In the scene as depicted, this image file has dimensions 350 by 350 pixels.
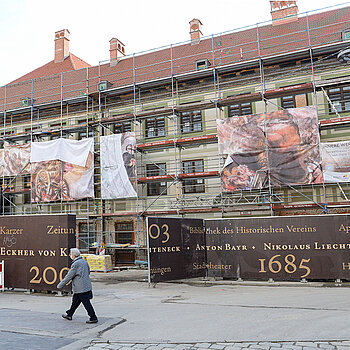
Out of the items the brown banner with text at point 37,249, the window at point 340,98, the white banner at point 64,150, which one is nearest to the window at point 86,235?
the white banner at point 64,150

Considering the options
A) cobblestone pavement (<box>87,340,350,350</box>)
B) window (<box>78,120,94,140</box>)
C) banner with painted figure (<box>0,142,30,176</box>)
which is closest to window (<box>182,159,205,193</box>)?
window (<box>78,120,94,140</box>)

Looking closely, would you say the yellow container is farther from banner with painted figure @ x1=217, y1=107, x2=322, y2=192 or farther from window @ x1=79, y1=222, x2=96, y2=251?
banner with painted figure @ x1=217, y1=107, x2=322, y2=192

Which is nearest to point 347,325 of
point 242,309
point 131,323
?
point 242,309

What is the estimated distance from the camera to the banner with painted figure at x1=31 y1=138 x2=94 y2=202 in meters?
24.0

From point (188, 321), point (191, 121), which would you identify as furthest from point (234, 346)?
point (191, 121)

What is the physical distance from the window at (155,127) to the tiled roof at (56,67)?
1005 cm

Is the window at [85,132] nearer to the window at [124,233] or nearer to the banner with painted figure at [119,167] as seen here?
the banner with painted figure at [119,167]


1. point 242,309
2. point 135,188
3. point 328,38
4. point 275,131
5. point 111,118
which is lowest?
Answer: point 242,309

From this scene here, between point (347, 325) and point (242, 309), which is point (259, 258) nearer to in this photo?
point (242, 309)

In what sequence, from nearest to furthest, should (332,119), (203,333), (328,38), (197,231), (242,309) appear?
(203,333) < (242,309) < (197,231) < (332,119) < (328,38)

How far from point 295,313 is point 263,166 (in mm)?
12098

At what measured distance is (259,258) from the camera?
14227mm

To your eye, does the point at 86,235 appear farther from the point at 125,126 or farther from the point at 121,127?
the point at 125,126

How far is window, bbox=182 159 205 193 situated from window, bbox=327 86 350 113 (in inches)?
305
